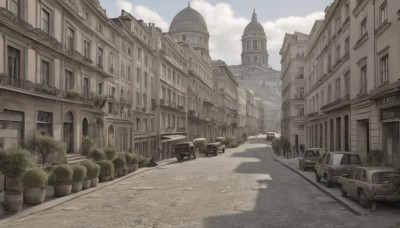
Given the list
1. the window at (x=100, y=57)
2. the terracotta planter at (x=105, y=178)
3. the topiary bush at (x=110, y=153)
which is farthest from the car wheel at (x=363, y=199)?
the window at (x=100, y=57)

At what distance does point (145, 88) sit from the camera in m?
43.0

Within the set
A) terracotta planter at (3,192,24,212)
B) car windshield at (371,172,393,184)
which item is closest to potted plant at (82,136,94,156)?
terracotta planter at (3,192,24,212)

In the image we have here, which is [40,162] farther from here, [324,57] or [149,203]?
[324,57]

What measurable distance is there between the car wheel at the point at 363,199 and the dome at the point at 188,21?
106048mm

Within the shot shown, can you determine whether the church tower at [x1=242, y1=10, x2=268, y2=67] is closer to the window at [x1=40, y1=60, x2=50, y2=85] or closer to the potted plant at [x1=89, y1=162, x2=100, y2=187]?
the window at [x1=40, y1=60, x2=50, y2=85]

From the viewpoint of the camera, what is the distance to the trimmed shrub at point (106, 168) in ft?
73.5

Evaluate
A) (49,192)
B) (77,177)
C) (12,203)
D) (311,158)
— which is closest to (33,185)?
(12,203)

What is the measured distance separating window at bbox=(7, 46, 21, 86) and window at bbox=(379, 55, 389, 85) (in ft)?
63.1

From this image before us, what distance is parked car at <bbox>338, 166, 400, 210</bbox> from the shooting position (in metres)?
12.6

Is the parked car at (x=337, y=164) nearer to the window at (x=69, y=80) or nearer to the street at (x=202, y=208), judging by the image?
the street at (x=202, y=208)

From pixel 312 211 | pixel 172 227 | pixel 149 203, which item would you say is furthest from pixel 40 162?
pixel 312 211

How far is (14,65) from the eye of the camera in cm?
1964

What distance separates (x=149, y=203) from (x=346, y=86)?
20804 mm

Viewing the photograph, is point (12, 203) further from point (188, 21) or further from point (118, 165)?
point (188, 21)
